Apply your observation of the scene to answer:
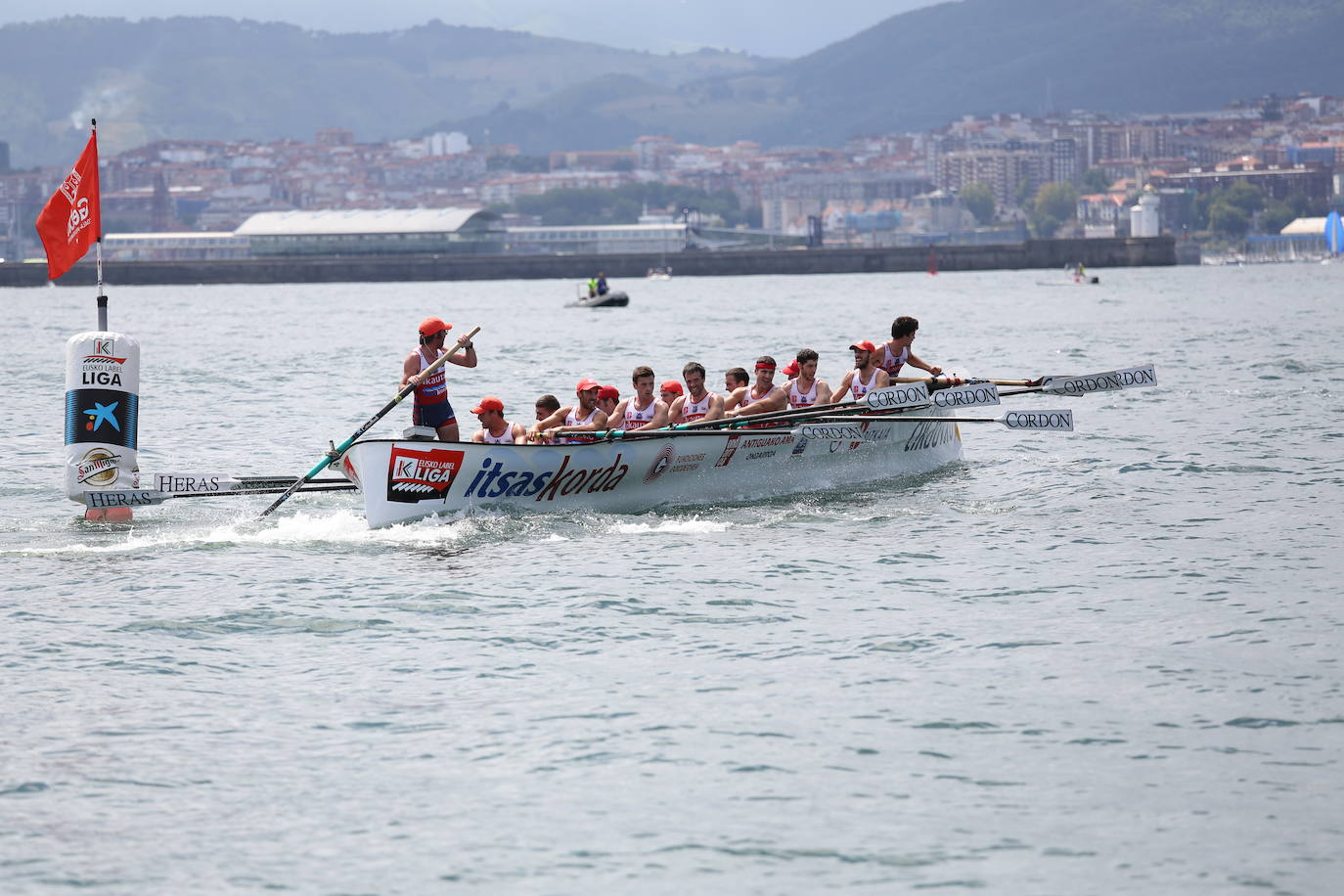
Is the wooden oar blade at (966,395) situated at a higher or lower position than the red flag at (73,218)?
lower

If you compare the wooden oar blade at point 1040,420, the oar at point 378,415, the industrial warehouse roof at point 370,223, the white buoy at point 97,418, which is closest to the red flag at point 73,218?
the white buoy at point 97,418

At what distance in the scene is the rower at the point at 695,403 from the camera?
58.8ft

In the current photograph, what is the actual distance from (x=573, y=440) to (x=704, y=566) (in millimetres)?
2379

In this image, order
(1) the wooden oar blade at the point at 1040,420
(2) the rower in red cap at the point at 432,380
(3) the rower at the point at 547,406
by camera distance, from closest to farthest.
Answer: (2) the rower in red cap at the point at 432,380, (3) the rower at the point at 547,406, (1) the wooden oar blade at the point at 1040,420

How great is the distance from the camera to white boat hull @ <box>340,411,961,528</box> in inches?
608

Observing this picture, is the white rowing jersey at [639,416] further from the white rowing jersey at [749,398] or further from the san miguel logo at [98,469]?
the san miguel logo at [98,469]

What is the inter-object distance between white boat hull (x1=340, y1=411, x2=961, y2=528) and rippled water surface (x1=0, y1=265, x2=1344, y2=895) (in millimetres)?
234

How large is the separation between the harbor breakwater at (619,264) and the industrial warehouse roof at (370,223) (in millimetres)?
10258

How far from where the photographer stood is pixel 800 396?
18.8 m

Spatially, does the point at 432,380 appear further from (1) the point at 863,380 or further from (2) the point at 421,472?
(1) the point at 863,380

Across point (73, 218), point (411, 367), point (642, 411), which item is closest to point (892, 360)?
point (642, 411)

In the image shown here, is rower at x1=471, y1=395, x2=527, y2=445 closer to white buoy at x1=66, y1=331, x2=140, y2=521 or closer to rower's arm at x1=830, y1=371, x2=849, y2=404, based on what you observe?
white buoy at x1=66, y1=331, x2=140, y2=521

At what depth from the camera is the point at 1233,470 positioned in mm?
20781

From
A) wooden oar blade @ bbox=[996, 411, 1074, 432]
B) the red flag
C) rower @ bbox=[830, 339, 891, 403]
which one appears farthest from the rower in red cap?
wooden oar blade @ bbox=[996, 411, 1074, 432]
